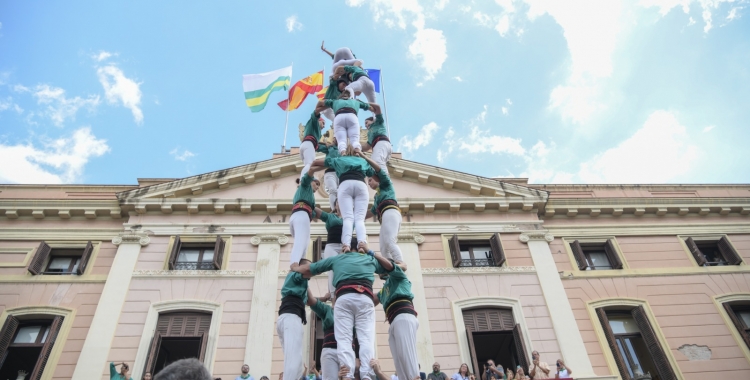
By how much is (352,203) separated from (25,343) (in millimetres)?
12440

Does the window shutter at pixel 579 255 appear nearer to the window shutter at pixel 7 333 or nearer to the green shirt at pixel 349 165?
the green shirt at pixel 349 165

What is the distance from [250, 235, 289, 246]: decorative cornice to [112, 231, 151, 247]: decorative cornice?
3389 mm

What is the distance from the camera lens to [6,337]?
50.0ft

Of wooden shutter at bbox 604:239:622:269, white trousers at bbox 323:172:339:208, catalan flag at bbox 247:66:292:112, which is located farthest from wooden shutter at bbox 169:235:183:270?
wooden shutter at bbox 604:239:622:269

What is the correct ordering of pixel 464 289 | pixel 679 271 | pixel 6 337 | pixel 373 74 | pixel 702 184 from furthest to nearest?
pixel 702 184 < pixel 373 74 < pixel 679 271 < pixel 464 289 < pixel 6 337

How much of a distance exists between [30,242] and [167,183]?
4566 millimetres

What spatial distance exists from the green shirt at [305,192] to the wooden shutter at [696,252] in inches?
608

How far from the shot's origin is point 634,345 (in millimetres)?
16500

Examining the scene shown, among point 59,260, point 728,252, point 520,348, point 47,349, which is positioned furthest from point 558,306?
point 59,260

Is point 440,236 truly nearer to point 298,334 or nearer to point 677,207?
point 677,207

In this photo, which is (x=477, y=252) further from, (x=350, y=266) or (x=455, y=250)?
(x=350, y=266)

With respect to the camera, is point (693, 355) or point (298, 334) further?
point (693, 355)

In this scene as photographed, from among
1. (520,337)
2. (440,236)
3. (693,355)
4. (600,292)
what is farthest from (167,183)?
(693,355)

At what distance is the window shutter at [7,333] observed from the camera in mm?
14906
